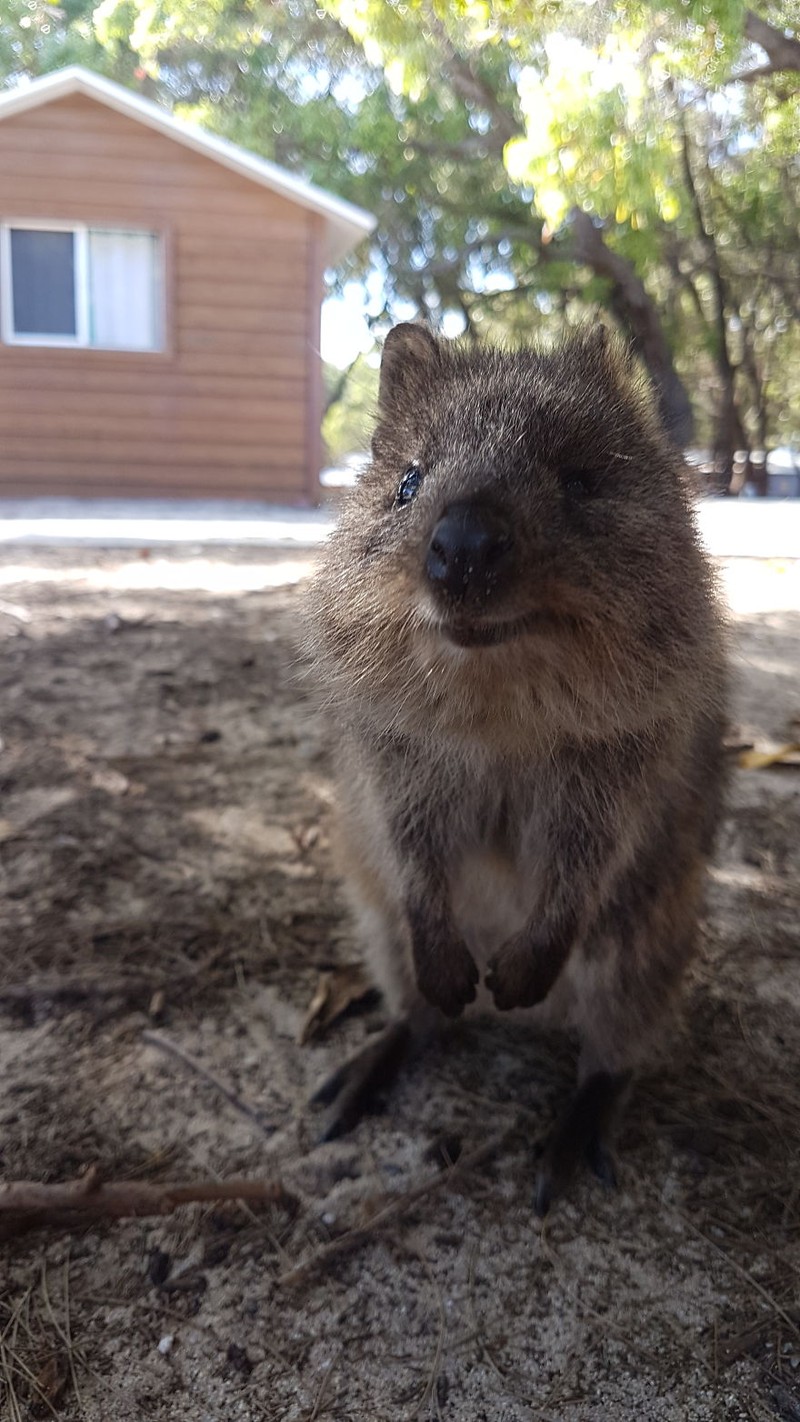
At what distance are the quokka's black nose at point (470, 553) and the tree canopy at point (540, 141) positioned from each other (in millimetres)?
1085

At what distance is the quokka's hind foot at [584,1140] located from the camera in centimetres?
196

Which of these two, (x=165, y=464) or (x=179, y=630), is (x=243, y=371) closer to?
(x=165, y=464)

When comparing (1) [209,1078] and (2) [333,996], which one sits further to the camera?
(2) [333,996]

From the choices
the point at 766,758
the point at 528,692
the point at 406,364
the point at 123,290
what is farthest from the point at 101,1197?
the point at 123,290

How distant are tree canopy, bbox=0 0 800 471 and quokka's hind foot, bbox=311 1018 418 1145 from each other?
62.5 inches

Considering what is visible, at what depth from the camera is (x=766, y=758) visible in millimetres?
3893

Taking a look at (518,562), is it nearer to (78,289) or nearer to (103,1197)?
(103,1197)

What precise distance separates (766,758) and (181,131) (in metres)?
9.71

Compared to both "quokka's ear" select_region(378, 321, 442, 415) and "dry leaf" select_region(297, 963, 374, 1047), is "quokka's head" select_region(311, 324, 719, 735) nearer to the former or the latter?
"quokka's ear" select_region(378, 321, 442, 415)

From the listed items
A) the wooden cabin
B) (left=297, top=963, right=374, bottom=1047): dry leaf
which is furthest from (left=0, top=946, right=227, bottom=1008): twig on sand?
the wooden cabin

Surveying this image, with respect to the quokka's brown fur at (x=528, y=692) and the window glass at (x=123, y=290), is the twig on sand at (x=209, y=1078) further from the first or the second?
the window glass at (x=123, y=290)

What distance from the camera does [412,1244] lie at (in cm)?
182

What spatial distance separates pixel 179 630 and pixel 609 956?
3579 mm

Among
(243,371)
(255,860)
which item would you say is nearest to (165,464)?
(243,371)
